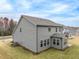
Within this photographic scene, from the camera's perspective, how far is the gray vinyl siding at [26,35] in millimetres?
21539

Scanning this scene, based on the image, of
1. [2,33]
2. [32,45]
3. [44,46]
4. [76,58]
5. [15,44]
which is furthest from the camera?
[2,33]

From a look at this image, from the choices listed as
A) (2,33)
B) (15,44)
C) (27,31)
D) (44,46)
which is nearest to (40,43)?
(44,46)

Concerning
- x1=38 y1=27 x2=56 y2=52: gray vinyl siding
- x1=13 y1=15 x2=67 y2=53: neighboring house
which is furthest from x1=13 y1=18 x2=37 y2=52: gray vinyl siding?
x1=38 y1=27 x2=56 y2=52: gray vinyl siding

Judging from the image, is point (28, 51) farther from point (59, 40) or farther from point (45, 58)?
point (59, 40)

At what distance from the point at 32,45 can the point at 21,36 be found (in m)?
4.42

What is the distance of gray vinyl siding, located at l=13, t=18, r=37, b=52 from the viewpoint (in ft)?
70.7

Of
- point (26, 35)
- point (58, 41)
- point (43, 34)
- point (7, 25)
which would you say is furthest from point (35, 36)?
point (7, 25)

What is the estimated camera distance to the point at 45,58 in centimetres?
1909

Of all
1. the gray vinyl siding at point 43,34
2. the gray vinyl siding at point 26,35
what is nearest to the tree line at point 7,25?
the gray vinyl siding at point 26,35

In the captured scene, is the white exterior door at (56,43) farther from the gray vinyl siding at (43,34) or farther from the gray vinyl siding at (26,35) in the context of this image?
the gray vinyl siding at (26,35)

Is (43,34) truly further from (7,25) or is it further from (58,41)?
(7,25)

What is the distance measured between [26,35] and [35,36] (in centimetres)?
285

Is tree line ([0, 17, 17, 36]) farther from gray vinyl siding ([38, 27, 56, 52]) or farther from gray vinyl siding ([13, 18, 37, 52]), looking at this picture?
gray vinyl siding ([38, 27, 56, 52])

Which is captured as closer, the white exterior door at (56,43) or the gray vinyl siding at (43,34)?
the gray vinyl siding at (43,34)
